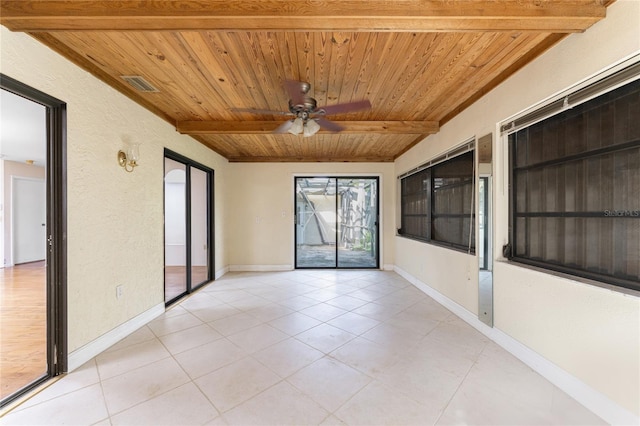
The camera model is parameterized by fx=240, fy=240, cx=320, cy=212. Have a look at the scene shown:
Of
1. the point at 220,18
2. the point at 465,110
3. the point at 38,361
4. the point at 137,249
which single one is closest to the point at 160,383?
the point at 38,361

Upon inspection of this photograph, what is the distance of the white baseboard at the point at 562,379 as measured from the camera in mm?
1347

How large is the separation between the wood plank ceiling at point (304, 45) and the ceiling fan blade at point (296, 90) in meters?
0.15

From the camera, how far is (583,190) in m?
1.62

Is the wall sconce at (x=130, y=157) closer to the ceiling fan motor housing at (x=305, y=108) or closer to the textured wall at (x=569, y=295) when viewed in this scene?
the ceiling fan motor housing at (x=305, y=108)

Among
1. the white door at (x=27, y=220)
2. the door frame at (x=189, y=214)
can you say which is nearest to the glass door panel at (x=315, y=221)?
the door frame at (x=189, y=214)

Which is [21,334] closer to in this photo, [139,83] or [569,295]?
[139,83]

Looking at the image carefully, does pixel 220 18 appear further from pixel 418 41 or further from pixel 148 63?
pixel 418 41

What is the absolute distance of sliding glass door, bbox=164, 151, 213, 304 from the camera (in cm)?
366

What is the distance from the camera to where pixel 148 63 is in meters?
1.98

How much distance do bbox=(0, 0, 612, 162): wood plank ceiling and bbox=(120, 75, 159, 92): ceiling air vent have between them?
Answer: 0.21 ft

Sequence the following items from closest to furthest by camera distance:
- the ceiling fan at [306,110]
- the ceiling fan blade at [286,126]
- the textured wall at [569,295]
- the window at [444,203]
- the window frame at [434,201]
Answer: the textured wall at [569,295] → the ceiling fan at [306,110] → the ceiling fan blade at [286,126] → the window frame at [434,201] → the window at [444,203]

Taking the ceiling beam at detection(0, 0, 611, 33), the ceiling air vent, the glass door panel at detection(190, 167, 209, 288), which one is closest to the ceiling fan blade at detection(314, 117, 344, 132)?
the ceiling beam at detection(0, 0, 611, 33)

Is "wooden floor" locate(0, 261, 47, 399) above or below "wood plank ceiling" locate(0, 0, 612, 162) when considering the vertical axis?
below

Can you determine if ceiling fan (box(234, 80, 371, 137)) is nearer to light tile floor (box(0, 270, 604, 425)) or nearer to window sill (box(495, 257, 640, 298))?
window sill (box(495, 257, 640, 298))
